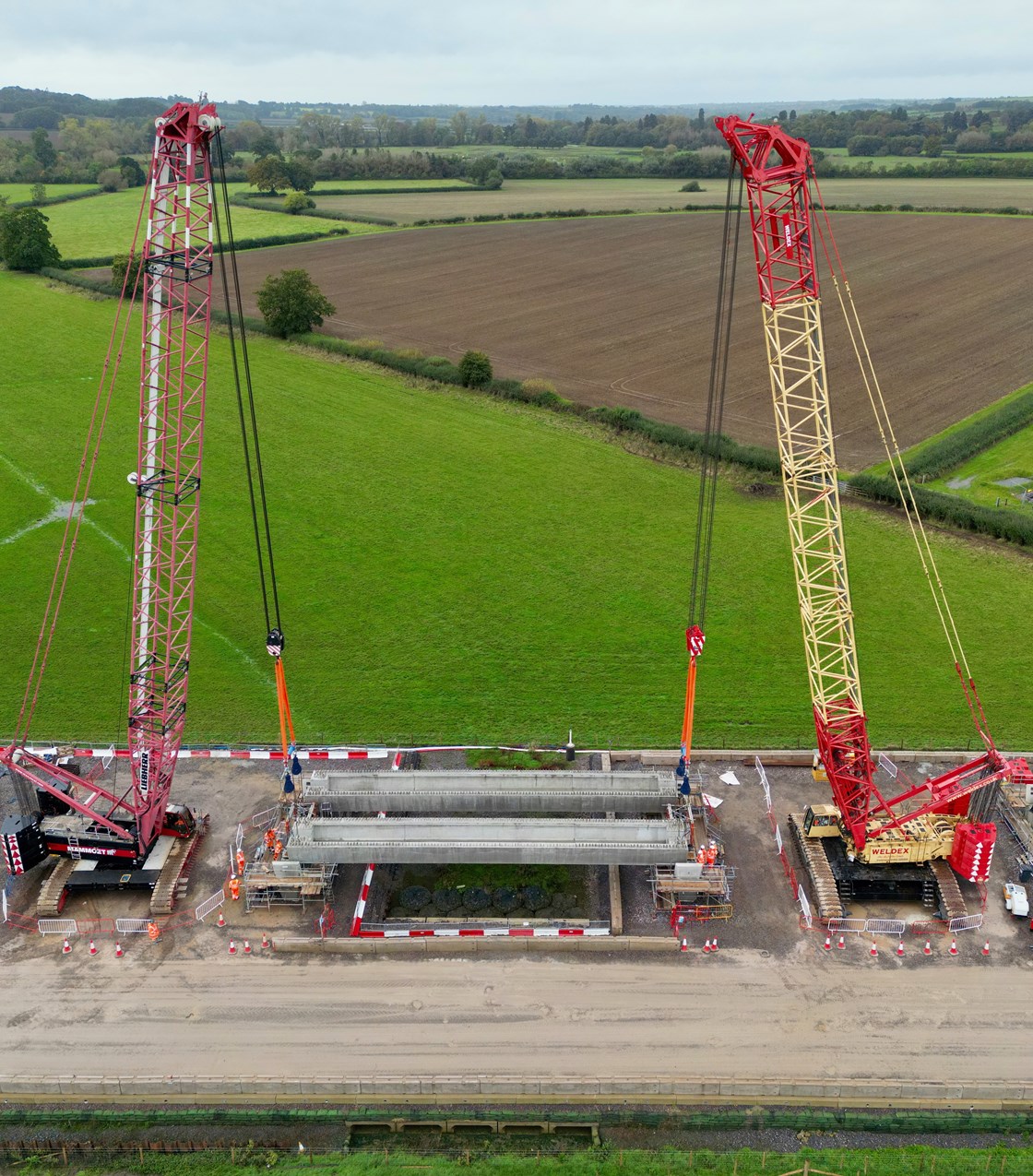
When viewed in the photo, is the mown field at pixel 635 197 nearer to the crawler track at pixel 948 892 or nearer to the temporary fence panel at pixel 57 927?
the temporary fence panel at pixel 57 927

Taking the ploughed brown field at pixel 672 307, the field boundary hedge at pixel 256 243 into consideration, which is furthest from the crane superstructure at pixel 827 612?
the field boundary hedge at pixel 256 243

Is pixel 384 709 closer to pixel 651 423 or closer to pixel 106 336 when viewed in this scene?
pixel 651 423

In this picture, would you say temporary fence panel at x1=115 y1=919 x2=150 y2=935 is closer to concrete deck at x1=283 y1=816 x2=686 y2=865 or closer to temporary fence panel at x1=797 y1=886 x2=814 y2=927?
concrete deck at x1=283 y1=816 x2=686 y2=865

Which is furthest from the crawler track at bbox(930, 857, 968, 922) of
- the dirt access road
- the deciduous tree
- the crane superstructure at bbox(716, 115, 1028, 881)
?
the deciduous tree

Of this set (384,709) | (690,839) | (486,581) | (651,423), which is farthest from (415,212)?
(690,839)

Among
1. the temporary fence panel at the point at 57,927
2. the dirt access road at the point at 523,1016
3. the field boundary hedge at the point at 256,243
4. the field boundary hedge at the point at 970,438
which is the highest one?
the field boundary hedge at the point at 256,243

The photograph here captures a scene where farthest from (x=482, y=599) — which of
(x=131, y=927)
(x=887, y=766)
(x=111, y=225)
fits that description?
(x=111, y=225)

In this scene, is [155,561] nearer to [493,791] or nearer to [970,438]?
[493,791]

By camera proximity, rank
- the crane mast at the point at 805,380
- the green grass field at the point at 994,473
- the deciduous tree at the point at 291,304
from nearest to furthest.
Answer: the crane mast at the point at 805,380
the green grass field at the point at 994,473
the deciduous tree at the point at 291,304
